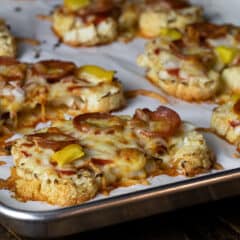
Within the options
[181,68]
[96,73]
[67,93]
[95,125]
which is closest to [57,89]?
[67,93]

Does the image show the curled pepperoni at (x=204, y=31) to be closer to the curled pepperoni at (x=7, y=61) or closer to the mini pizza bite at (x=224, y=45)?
the mini pizza bite at (x=224, y=45)

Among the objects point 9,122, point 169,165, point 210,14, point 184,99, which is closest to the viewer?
point 169,165

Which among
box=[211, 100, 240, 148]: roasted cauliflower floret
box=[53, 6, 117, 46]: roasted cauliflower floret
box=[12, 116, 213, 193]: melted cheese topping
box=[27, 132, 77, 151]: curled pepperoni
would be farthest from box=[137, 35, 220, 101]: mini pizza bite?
box=[27, 132, 77, 151]: curled pepperoni

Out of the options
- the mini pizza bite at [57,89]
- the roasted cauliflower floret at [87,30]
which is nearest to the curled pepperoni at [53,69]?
the mini pizza bite at [57,89]

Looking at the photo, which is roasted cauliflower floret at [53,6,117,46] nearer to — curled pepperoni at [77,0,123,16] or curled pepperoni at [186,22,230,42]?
curled pepperoni at [77,0,123,16]

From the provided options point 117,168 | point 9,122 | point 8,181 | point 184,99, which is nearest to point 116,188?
point 117,168

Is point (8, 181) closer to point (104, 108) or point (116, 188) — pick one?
point (116, 188)
